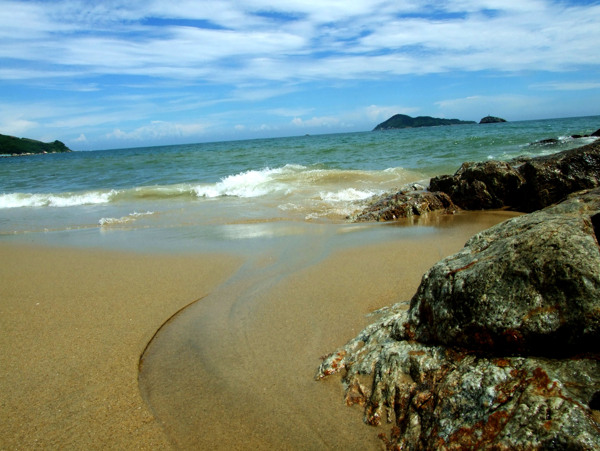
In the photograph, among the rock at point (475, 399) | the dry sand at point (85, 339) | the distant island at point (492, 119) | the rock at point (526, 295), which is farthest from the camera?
the distant island at point (492, 119)

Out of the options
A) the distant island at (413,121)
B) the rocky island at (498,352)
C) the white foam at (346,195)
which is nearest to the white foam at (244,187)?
the white foam at (346,195)

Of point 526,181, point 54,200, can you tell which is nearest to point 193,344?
point 526,181

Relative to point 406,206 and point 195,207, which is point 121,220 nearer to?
point 195,207

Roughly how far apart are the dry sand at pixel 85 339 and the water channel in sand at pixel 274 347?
0.20 meters

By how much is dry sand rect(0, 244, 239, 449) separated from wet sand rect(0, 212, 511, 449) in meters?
0.01

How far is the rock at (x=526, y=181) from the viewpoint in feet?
26.7

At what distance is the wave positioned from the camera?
46.2 feet

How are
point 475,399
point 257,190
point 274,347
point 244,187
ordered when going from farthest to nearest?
1. point 244,187
2. point 257,190
3. point 274,347
4. point 475,399

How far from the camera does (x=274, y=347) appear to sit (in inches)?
138

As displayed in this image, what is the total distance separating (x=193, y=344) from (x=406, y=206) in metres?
6.48

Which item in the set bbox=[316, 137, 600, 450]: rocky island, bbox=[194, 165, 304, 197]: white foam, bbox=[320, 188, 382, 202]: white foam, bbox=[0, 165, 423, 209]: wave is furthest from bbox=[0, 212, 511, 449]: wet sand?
bbox=[194, 165, 304, 197]: white foam

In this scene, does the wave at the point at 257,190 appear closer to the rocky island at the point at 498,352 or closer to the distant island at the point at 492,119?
the rocky island at the point at 498,352

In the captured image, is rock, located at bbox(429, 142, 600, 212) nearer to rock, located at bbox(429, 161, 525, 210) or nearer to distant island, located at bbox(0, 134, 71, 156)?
rock, located at bbox(429, 161, 525, 210)

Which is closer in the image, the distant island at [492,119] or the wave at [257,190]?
the wave at [257,190]
